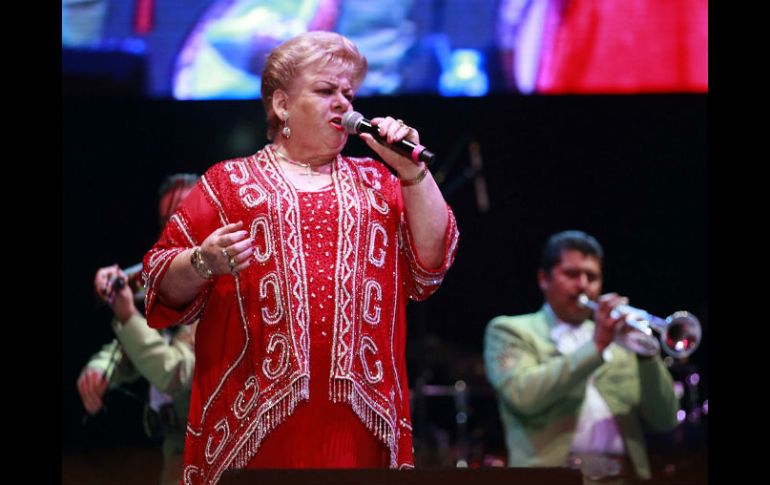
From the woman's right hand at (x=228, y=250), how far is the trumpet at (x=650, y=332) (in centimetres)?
214

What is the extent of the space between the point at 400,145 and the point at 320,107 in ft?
0.76

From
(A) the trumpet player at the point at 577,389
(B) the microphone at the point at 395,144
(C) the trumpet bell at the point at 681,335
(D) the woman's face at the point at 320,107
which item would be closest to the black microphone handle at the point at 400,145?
(B) the microphone at the point at 395,144

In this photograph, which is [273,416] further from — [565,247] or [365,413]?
[565,247]

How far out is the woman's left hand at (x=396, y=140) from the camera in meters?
2.14

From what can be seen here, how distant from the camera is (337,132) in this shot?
2.29 m

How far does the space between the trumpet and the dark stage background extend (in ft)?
1.77

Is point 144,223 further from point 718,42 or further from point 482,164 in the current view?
point 718,42

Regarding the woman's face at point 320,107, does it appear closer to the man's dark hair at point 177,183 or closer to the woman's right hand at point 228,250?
the woman's right hand at point 228,250

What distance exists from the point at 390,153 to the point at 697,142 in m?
3.26

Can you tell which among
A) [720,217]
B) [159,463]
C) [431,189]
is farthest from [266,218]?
[159,463]

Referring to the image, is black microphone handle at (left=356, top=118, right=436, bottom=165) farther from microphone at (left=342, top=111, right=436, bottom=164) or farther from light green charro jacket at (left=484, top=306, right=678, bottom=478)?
light green charro jacket at (left=484, top=306, right=678, bottom=478)

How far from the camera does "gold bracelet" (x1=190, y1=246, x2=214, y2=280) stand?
6.81 feet

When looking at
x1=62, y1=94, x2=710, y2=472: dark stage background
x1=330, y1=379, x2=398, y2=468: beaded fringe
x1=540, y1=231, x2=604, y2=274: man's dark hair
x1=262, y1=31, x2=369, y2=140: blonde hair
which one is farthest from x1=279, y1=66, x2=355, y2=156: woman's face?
x1=62, y1=94, x2=710, y2=472: dark stage background

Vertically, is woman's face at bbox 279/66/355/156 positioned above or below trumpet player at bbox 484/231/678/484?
above
